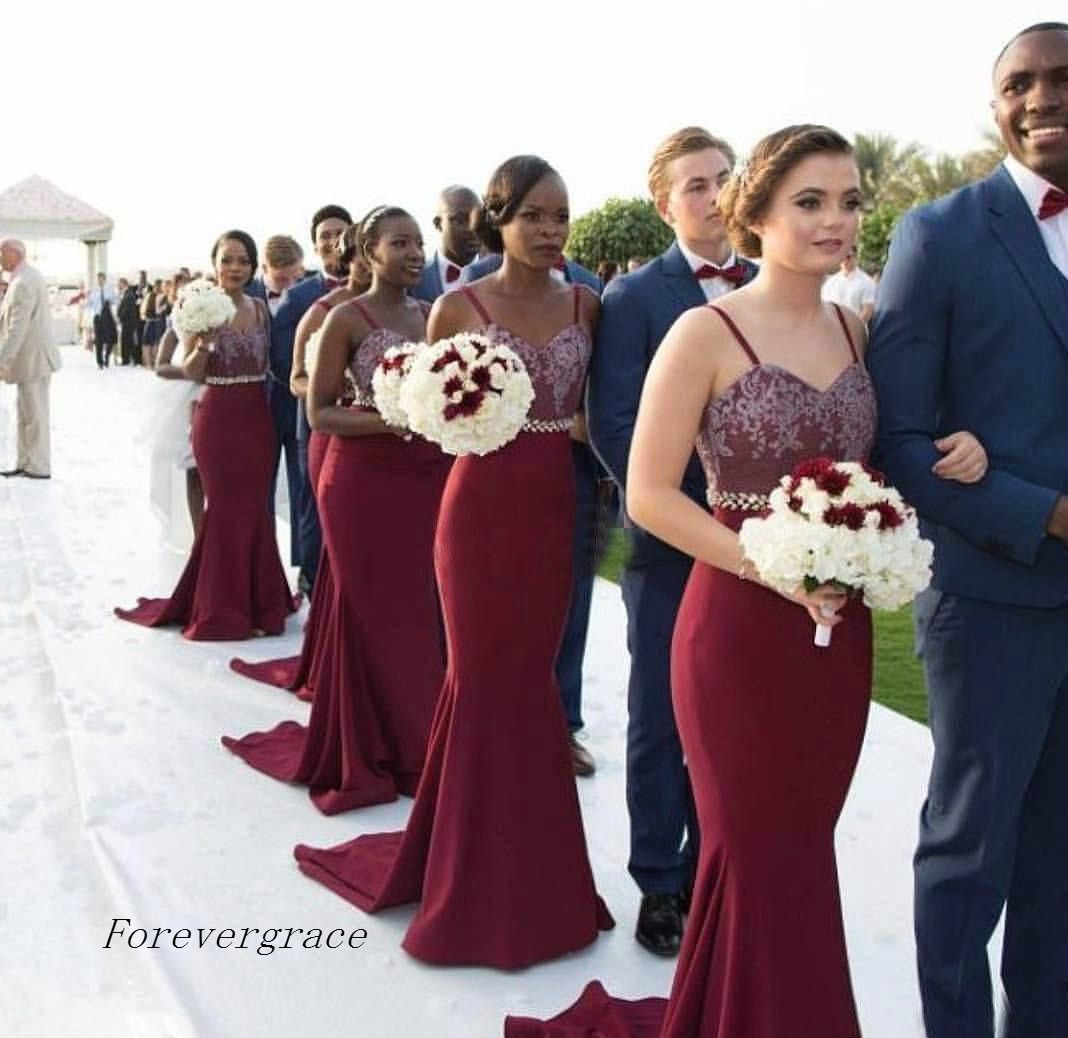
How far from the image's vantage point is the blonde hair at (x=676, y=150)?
3959mm

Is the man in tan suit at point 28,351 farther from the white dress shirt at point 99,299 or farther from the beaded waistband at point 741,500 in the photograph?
the white dress shirt at point 99,299

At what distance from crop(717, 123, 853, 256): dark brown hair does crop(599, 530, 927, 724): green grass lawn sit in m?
3.01

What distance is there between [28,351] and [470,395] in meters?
11.2

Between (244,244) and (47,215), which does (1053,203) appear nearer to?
(244,244)

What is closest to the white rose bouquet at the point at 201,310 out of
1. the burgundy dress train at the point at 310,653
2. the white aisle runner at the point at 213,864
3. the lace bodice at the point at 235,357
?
the lace bodice at the point at 235,357

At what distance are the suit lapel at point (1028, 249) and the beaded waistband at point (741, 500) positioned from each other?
673 millimetres

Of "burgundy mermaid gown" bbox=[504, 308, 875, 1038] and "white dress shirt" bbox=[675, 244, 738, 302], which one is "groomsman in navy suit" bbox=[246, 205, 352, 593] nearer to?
"white dress shirt" bbox=[675, 244, 738, 302]

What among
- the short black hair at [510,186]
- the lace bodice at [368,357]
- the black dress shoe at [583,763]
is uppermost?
the short black hair at [510,186]

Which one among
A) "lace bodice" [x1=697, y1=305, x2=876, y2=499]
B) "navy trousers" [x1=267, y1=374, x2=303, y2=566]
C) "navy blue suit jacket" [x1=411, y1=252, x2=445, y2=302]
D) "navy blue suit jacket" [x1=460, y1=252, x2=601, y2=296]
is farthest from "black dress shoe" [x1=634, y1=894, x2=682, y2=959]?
"navy trousers" [x1=267, y1=374, x2=303, y2=566]

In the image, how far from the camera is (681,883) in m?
4.08

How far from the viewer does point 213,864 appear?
4.61 meters

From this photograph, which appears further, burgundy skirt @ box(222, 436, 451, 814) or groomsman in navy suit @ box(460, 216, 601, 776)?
burgundy skirt @ box(222, 436, 451, 814)


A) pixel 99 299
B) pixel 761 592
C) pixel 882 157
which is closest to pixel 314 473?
pixel 761 592

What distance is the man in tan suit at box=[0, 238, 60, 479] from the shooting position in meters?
13.7
